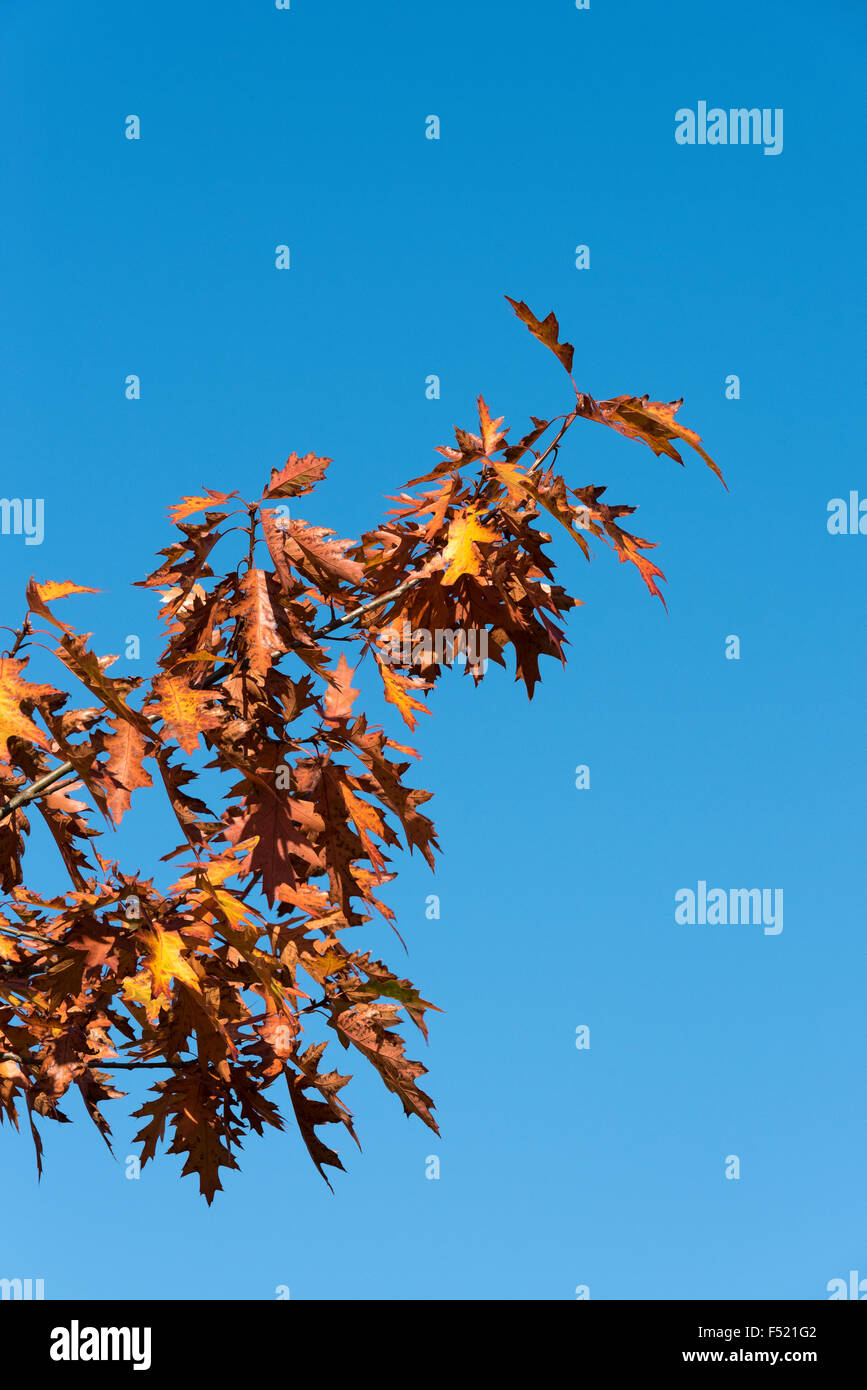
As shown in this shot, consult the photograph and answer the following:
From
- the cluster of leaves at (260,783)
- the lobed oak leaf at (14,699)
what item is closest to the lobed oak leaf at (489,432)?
the cluster of leaves at (260,783)

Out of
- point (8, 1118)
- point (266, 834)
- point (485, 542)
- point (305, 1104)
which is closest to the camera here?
point (266, 834)

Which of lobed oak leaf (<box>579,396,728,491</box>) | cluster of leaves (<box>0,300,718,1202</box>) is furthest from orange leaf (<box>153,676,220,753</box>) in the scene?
lobed oak leaf (<box>579,396,728,491</box>)

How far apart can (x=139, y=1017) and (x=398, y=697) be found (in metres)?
1.58

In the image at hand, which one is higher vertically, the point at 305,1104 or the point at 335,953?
the point at 335,953

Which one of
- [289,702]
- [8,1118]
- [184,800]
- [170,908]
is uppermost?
[289,702]

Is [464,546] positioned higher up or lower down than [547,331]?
lower down

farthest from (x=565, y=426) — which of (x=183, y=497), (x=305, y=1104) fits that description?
(x=305, y=1104)

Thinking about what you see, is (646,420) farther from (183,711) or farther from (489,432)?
(183,711)

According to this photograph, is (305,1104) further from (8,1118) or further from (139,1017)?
(8,1118)

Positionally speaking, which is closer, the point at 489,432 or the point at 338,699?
the point at 338,699

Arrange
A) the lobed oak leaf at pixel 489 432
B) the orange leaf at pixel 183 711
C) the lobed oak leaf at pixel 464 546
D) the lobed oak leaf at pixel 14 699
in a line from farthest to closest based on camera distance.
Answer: the lobed oak leaf at pixel 489 432
the lobed oak leaf at pixel 464 546
the lobed oak leaf at pixel 14 699
the orange leaf at pixel 183 711

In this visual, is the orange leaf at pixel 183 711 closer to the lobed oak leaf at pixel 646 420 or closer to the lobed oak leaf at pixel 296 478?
the lobed oak leaf at pixel 296 478

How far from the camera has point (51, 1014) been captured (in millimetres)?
4176

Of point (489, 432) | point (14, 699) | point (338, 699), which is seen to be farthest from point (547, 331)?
point (14, 699)
